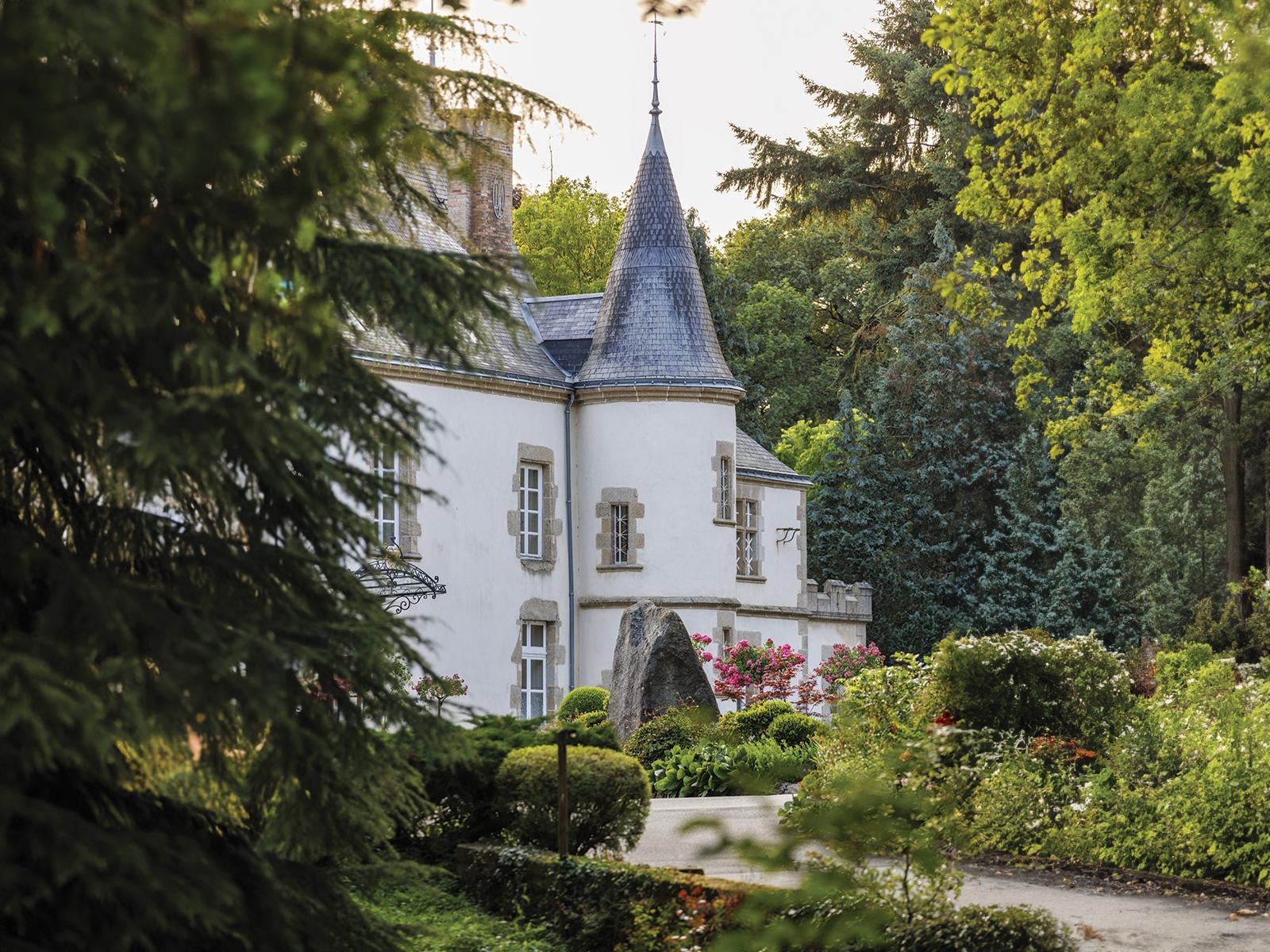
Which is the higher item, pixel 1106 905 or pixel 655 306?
pixel 655 306

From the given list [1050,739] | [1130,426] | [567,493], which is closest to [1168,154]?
[1050,739]

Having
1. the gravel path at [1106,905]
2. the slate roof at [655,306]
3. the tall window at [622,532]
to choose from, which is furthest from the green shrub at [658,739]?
the slate roof at [655,306]

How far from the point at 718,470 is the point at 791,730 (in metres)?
8.58

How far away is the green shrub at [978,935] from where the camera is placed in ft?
21.1

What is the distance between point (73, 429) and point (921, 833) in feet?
9.62

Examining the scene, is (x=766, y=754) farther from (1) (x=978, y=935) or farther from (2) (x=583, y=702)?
(1) (x=978, y=935)

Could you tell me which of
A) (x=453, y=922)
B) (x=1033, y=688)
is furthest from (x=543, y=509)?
(x=453, y=922)

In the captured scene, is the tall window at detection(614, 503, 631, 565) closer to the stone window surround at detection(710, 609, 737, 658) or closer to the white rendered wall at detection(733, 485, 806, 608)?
the stone window surround at detection(710, 609, 737, 658)

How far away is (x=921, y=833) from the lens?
511 cm

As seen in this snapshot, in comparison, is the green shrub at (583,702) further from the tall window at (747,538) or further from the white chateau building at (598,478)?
the tall window at (747,538)

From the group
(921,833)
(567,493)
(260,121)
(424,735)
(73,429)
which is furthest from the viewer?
(567,493)

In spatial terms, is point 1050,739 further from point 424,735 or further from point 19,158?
point 19,158

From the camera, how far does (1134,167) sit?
13.3 meters

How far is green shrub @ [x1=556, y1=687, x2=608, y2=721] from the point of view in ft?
70.4
